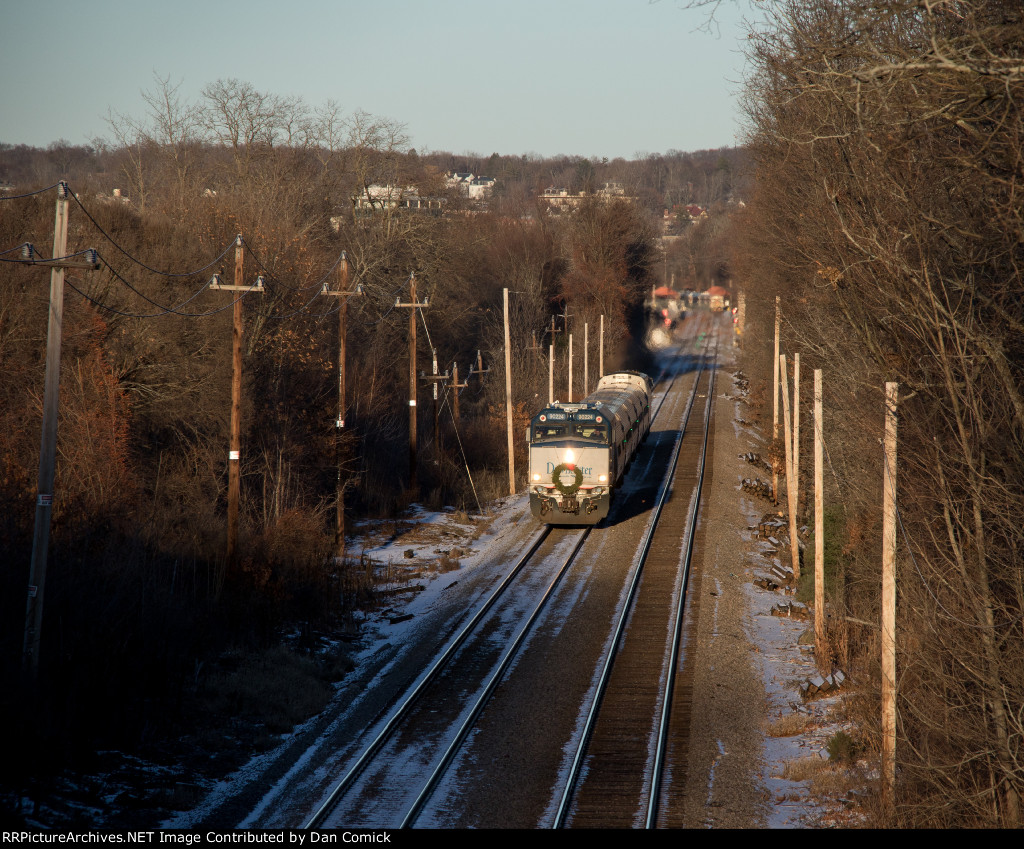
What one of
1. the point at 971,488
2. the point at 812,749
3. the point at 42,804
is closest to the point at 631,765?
the point at 812,749

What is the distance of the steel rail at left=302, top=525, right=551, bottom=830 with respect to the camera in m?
9.50

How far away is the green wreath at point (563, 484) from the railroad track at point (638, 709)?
2.29 m

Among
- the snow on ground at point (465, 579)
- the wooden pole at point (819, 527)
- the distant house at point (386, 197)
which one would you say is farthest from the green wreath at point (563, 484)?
the distant house at point (386, 197)

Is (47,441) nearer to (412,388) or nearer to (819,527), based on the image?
(819,527)

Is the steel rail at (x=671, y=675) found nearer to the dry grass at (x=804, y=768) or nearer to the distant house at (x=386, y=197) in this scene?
the dry grass at (x=804, y=768)

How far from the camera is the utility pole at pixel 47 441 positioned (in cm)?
1175

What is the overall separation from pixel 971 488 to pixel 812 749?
487 centimetres

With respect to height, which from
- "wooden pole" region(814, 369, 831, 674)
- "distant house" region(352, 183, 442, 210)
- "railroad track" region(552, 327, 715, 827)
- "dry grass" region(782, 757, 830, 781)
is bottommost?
"dry grass" region(782, 757, 830, 781)

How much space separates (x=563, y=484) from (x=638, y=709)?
11234 mm

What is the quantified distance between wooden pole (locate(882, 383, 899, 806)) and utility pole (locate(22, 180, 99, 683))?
10.4 metres

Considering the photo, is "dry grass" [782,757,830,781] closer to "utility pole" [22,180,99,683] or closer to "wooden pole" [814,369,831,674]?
"wooden pole" [814,369,831,674]

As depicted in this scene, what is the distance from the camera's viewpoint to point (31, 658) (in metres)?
11.6

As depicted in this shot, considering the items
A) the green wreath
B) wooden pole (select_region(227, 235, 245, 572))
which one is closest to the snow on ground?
the green wreath

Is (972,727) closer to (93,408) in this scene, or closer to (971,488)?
(971,488)
